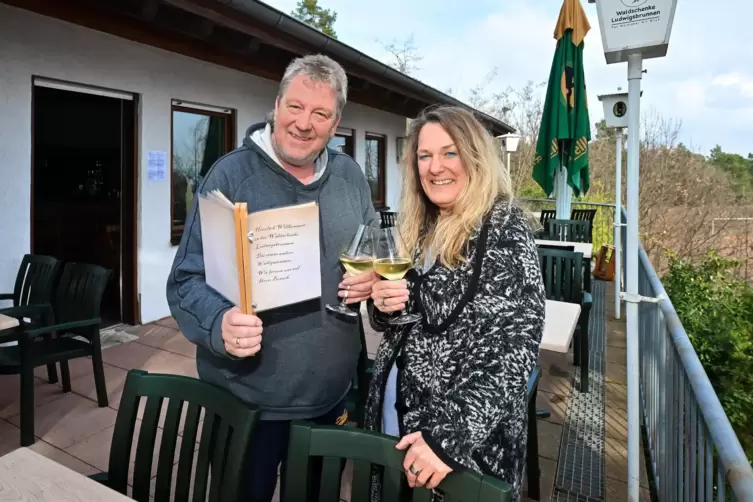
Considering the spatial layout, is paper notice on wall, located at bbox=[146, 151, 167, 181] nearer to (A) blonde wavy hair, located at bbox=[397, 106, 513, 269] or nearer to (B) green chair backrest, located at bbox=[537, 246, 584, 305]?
(B) green chair backrest, located at bbox=[537, 246, 584, 305]

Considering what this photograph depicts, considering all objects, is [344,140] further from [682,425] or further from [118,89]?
[682,425]

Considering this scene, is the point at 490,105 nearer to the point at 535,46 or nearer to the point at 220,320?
the point at 535,46

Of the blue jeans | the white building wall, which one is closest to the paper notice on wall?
the white building wall

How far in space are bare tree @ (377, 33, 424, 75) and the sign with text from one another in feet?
70.0

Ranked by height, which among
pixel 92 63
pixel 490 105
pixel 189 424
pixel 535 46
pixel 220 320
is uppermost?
pixel 535 46

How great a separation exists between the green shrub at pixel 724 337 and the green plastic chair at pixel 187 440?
294 centimetres

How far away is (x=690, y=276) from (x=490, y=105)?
19296 mm

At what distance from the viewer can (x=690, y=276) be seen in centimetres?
498

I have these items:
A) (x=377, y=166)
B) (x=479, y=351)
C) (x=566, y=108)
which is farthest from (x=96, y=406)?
(x=377, y=166)

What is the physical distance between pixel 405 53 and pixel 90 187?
19038 mm

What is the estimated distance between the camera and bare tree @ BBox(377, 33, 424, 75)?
22.2m

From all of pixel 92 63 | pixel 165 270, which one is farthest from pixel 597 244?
pixel 92 63

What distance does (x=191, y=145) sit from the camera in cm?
511

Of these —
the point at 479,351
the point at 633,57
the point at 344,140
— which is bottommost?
the point at 479,351
